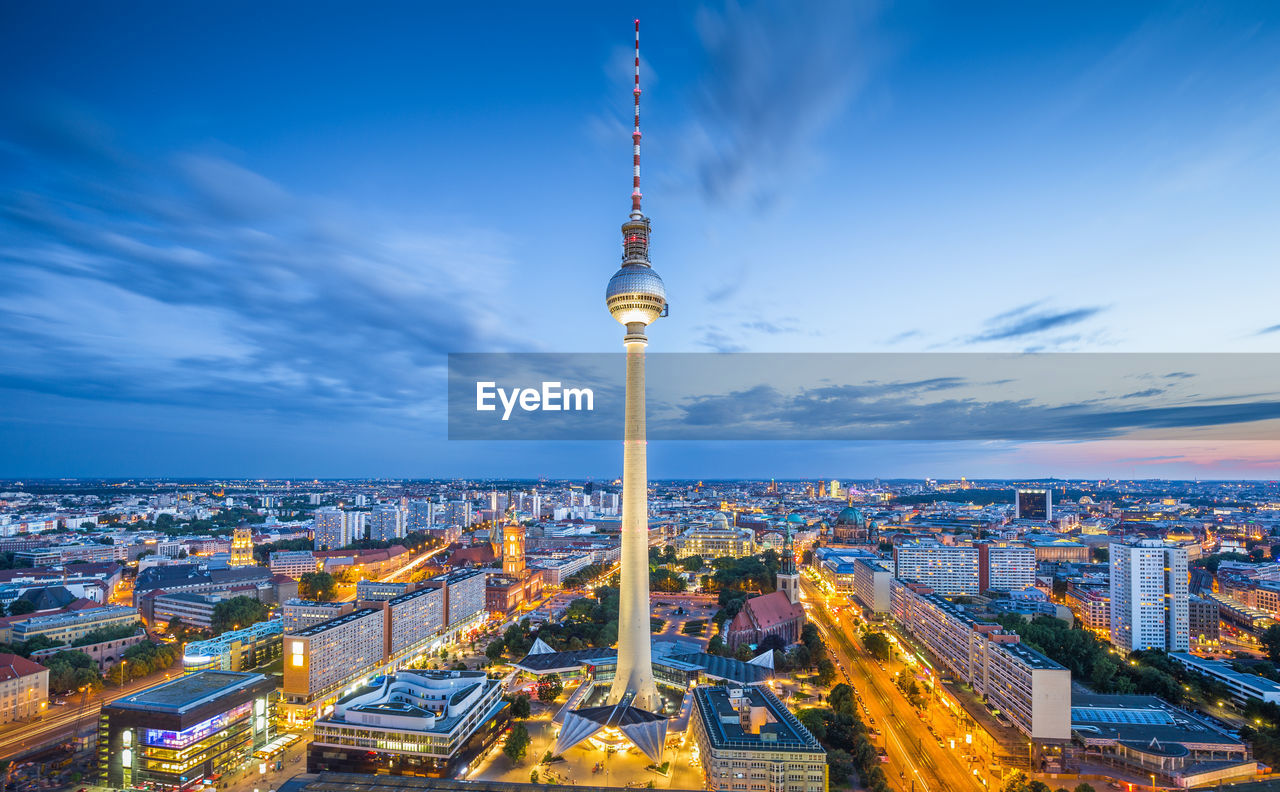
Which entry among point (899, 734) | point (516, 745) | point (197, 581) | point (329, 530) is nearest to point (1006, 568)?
point (899, 734)

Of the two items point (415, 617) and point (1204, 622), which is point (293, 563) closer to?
point (415, 617)

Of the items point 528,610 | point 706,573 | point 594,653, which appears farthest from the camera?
point 706,573

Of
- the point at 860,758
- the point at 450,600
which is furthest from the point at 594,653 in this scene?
the point at 860,758

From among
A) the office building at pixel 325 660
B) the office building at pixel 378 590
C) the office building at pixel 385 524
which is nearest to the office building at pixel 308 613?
the office building at pixel 378 590

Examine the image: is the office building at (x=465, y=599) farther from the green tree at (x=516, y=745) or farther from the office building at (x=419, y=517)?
the office building at (x=419, y=517)

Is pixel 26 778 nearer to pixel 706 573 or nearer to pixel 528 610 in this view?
pixel 528 610
